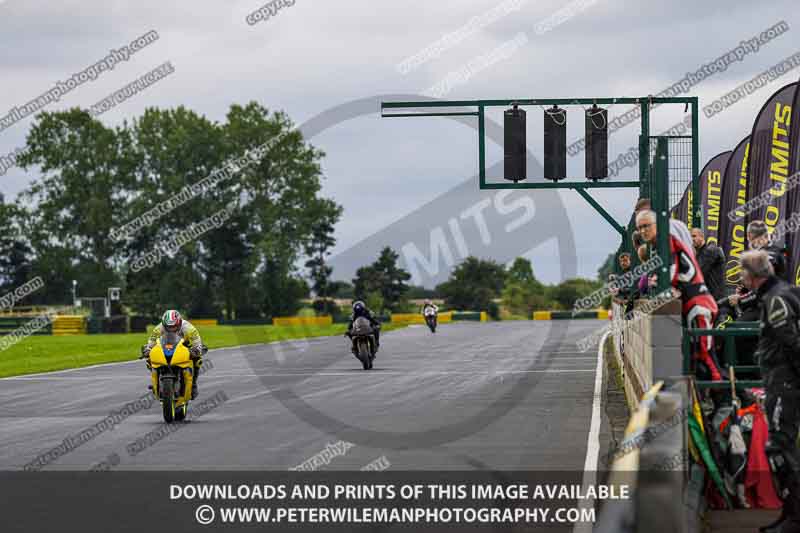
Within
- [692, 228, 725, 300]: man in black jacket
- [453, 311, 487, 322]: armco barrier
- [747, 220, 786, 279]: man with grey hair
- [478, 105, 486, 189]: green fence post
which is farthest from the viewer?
[453, 311, 487, 322]: armco barrier

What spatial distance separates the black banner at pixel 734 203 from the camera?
23719mm

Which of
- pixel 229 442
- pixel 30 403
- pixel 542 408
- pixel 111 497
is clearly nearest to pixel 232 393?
pixel 30 403

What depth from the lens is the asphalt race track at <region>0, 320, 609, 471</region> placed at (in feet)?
39.1

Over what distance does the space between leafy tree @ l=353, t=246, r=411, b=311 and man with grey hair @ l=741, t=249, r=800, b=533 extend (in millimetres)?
126003

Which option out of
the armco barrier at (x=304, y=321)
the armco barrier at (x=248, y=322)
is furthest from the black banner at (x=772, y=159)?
the armco barrier at (x=248, y=322)

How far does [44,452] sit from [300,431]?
3.02m

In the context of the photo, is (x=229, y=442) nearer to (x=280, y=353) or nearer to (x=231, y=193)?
(x=280, y=353)

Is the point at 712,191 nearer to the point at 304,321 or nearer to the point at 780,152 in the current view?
the point at 780,152

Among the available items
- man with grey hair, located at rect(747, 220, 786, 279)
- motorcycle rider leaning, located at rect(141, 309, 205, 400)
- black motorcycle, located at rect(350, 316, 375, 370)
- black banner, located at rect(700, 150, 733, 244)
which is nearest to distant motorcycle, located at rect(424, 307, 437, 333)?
black banner, located at rect(700, 150, 733, 244)

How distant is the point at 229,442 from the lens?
1336cm

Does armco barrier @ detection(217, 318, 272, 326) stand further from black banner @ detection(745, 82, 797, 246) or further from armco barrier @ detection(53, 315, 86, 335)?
black banner @ detection(745, 82, 797, 246)

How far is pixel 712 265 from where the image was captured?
15.1 metres

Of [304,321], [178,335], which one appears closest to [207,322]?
[304,321]

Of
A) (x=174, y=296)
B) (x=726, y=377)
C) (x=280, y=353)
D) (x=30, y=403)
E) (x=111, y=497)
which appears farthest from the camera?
(x=174, y=296)
